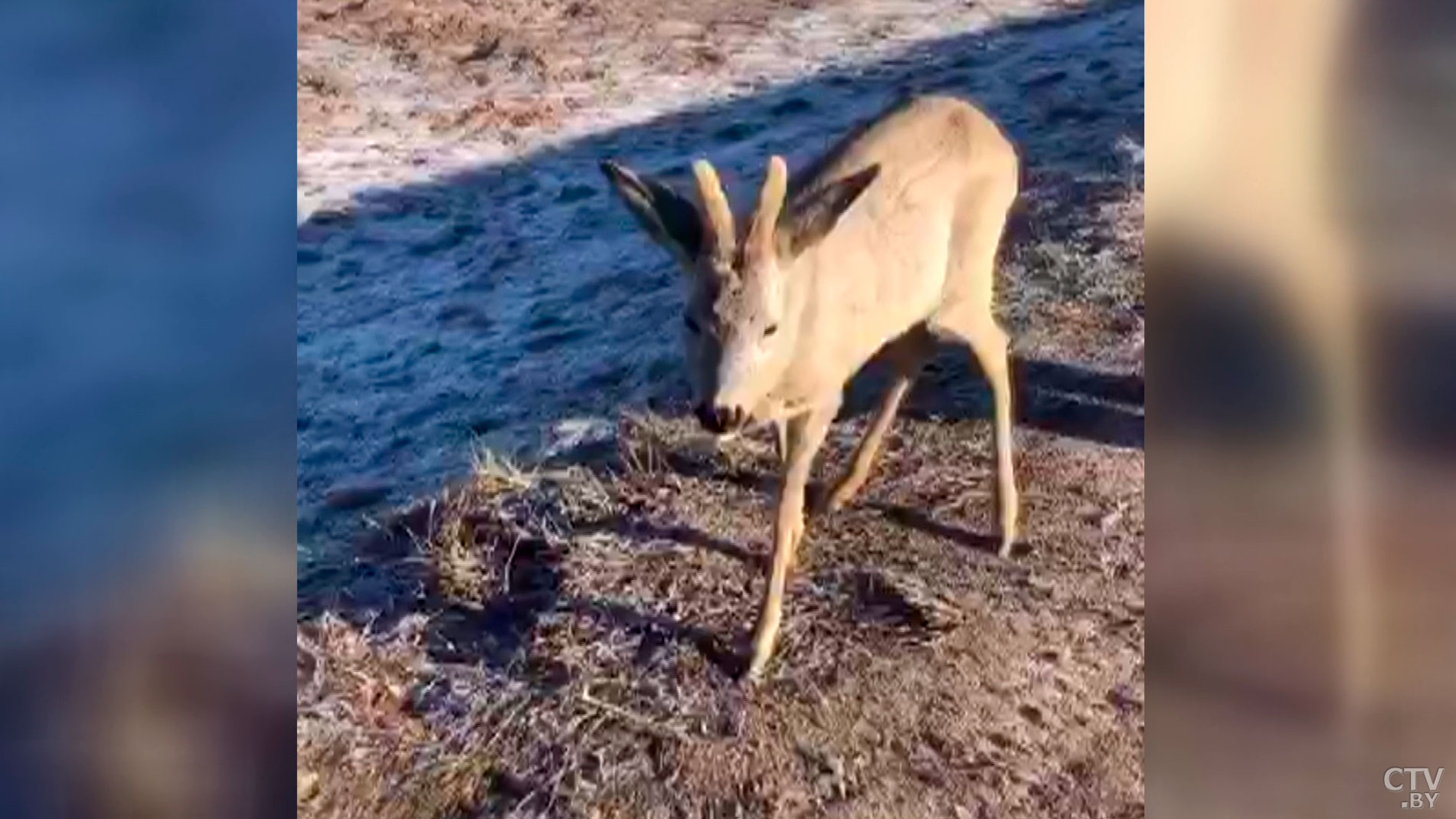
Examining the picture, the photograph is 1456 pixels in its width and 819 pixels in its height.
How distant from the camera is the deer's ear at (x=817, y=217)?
2.11 metres

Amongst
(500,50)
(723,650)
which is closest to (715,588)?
(723,650)

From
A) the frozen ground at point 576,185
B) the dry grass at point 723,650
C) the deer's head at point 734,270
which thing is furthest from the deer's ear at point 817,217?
the dry grass at point 723,650

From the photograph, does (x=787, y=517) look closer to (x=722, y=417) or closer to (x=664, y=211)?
(x=722, y=417)

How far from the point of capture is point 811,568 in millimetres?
2250

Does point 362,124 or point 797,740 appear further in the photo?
point 362,124

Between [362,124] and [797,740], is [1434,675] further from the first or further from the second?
[362,124]

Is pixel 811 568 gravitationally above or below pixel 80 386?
below

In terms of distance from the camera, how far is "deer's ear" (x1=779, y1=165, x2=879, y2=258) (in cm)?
211

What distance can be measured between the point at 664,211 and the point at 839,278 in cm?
20

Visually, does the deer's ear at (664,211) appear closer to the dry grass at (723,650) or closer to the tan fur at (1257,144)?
the dry grass at (723,650)

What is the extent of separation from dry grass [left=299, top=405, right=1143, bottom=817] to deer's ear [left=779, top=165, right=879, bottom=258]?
27 cm

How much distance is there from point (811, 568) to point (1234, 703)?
1.51 ft

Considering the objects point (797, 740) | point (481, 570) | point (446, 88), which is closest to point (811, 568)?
point (797, 740)

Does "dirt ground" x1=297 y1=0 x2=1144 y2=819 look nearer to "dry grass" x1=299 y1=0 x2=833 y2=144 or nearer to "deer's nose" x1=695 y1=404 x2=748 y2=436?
"dry grass" x1=299 y1=0 x2=833 y2=144
